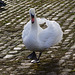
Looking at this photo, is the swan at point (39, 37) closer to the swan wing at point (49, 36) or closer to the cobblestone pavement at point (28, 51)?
the swan wing at point (49, 36)

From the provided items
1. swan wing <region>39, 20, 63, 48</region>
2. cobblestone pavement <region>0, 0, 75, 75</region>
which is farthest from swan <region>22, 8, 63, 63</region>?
cobblestone pavement <region>0, 0, 75, 75</region>

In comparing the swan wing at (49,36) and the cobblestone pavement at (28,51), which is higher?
the swan wing at (49,36)

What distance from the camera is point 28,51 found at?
7.48 m

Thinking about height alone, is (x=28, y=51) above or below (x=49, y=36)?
below

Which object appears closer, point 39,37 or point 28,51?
point 39,37

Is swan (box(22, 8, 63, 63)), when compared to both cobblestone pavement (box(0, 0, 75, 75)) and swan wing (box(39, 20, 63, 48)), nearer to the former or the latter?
swan wing (box(39, 20, 63, 48))

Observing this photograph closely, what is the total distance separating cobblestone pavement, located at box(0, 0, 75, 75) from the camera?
20.5 feet

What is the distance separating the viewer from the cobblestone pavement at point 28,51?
20.5 feet

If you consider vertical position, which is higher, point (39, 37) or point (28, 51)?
point (39, 37)

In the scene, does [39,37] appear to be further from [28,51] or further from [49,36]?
[28,51]

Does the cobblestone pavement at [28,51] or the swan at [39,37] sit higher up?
the swan at [39,37]

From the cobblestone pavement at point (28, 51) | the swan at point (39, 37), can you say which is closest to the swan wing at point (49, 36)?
the swan at point (39, 37)

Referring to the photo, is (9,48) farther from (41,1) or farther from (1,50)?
(41,1)

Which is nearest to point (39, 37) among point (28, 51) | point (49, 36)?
point (49, 36)
